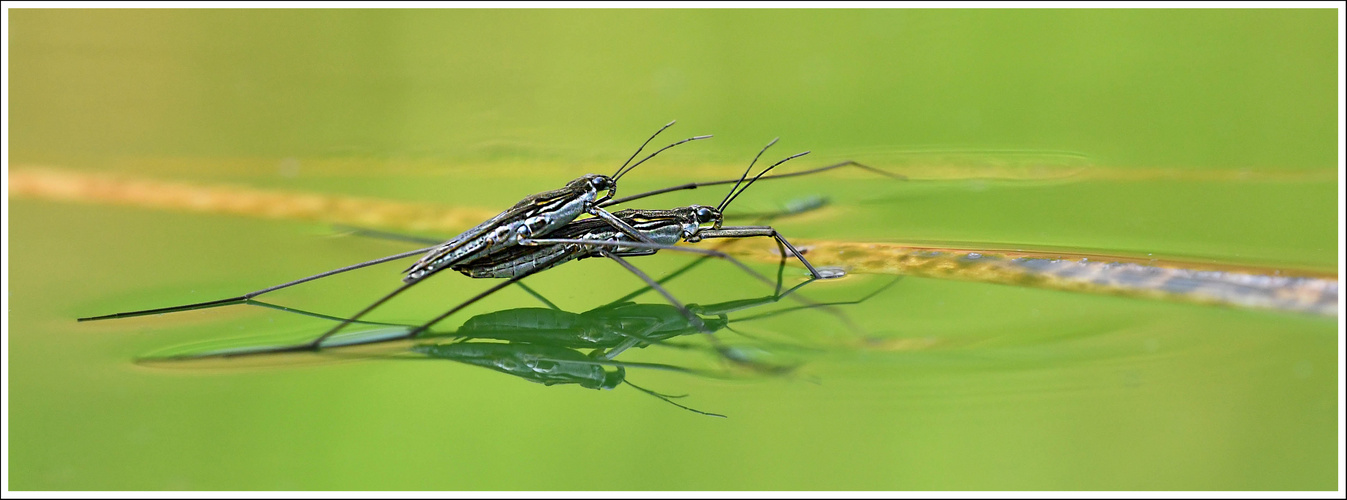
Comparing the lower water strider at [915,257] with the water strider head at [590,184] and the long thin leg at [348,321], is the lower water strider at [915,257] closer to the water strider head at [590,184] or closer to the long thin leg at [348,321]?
the water strider head at [590,184]

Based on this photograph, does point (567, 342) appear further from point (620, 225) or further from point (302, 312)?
point (302, 312)

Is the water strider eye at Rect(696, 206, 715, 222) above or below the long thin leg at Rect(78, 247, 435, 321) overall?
above

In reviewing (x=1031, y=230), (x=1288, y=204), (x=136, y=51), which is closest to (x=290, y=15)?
(x=136, y=51)

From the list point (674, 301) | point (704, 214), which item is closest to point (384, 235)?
point (704, 214)

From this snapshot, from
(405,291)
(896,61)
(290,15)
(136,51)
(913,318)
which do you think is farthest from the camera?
(290,15)

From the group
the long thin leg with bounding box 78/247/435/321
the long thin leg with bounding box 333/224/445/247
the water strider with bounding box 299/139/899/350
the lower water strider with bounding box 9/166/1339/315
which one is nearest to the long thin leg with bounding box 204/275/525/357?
the water strider with bounding box 299/139/899/350

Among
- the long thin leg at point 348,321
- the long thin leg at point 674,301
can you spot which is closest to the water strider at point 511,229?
the long thin leg at point 348,321

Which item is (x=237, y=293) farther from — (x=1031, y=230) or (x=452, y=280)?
(x=1031, y=230)

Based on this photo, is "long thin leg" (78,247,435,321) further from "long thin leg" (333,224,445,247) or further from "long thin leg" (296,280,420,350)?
"long thin leg" (333,224,445,247)
